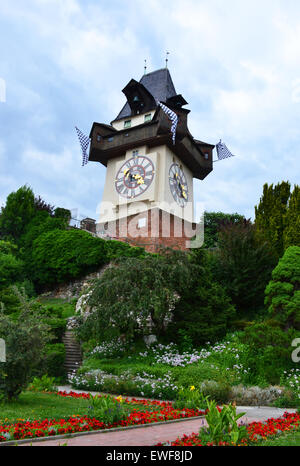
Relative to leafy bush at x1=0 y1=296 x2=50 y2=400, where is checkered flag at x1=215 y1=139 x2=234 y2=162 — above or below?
above

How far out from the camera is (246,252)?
18.5 m

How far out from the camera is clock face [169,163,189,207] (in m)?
28.7

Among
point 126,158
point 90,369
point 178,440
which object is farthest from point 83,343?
point 126,158

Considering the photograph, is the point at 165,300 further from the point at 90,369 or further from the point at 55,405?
the point at 55,405

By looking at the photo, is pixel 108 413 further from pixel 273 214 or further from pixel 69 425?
pixel 273 214

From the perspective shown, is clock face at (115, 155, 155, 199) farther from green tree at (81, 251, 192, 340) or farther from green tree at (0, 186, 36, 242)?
green tree at (81, 251, 192, 340)

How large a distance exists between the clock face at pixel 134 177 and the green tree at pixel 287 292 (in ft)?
50.6

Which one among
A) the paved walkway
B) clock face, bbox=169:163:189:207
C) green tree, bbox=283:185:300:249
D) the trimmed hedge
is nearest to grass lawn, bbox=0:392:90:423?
the paved walkway

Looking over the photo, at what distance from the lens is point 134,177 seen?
94.2ft

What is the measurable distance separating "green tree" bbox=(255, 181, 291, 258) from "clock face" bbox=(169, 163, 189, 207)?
31.3ft

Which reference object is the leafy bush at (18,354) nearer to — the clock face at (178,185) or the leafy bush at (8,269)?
the leafy bush at (8,269)

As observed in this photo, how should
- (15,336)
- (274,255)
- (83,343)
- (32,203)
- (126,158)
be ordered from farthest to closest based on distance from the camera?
(126,158)
(32,203)
(274,255)
(83,343)
(15,336)

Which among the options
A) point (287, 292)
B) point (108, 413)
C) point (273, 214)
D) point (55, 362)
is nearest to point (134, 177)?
point (273, 214)

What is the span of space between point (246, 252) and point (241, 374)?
8223mm
